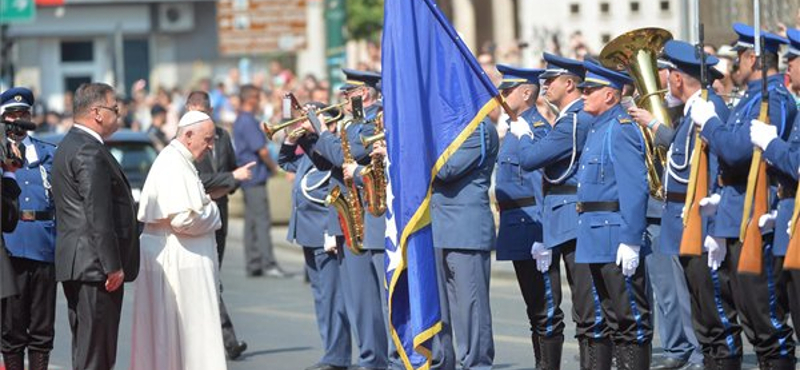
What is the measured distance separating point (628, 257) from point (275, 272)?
9886 mm

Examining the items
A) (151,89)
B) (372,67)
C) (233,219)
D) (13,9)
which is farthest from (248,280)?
(151,89)

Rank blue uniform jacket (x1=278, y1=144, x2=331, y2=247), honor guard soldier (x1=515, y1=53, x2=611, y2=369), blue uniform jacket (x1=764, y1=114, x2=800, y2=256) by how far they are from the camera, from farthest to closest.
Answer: blue uniform jacket (x1=278, y1=144, x2=331, y2=247) → honor guard soldier (x1=515, y1=53, x2=611, y2=369) → blue uniform jacket (x1=764, y1=114, x2=800, y2=256)

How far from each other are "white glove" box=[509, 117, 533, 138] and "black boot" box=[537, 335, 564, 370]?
129cm

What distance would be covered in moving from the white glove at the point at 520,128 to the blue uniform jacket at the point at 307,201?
1.85 metres

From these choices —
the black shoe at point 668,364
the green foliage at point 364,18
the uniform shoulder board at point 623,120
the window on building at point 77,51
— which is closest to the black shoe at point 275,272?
the black shoe at point 668,364

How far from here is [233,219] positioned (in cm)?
2764

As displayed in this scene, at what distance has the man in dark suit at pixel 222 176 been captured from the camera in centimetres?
1250

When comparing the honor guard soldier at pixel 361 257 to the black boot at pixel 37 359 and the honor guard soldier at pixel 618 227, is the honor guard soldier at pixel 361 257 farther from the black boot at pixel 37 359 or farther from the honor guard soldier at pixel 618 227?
the black boot at pixel 37 359

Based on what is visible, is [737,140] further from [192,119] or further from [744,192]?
[192,119]

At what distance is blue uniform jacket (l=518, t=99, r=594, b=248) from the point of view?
11195 mm

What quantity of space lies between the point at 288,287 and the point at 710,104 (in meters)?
9.53

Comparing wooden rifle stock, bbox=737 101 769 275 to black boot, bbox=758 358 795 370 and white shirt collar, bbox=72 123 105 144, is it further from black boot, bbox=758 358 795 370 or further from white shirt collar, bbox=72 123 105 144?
white shirt collar, bbox=72 123 105 144

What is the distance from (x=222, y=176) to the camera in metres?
12.6

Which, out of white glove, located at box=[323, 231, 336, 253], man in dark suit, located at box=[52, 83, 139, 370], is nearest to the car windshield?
white glove, located at box=[323, 231, 336, 253]
